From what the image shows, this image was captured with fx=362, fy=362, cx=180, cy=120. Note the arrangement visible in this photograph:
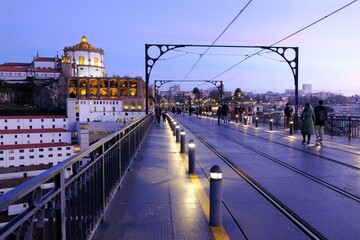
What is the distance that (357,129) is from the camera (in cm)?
1939

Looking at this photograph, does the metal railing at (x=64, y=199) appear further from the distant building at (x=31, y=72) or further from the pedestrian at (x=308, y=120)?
the distant building at (x=31, y=72)

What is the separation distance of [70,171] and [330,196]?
5.36 metres

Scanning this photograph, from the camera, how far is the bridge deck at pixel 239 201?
5.09 meters

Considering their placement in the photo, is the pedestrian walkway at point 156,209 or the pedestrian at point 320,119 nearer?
the pedestrian walkway at point 156,209

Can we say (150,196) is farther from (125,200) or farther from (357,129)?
(357,129)

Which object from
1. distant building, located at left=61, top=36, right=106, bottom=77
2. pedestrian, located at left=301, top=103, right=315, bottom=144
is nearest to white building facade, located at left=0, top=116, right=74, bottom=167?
pedestrian, located at left=301, top=103, right=315, bottom=144

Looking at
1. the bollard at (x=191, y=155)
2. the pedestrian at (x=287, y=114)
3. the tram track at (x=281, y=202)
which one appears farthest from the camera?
the pedestrian at (x=287, y=114)

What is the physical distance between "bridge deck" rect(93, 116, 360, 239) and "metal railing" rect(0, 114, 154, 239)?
623mm

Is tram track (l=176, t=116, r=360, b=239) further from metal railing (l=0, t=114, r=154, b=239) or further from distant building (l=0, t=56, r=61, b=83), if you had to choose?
distant building (l=0, t=56, r=61, b=83)

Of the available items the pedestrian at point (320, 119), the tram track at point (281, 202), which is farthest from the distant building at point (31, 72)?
the tram track at point (281, 202)

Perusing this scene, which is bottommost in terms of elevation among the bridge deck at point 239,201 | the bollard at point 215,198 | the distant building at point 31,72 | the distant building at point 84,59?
the bridge deck at point 239,201

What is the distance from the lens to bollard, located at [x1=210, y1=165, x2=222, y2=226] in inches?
209

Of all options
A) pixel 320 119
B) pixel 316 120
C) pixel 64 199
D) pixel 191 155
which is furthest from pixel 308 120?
pixel 64 199

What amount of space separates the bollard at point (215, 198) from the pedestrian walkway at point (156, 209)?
0.50 ft
